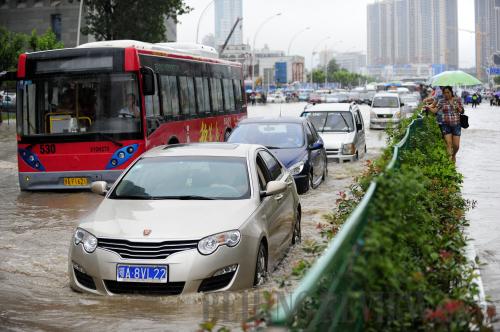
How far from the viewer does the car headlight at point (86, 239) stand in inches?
321

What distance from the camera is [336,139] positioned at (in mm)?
24031

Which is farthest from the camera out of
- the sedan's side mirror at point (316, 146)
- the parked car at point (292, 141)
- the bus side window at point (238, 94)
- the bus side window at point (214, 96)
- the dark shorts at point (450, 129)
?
the bus side window at point (238, 94)

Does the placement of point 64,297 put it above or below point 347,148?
below

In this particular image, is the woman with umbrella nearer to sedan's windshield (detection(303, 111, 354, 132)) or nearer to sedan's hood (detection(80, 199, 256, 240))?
sedan's windshield (detection(303, 111, 354, 132))

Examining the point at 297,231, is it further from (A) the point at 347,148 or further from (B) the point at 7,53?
(B) the point at 7,53

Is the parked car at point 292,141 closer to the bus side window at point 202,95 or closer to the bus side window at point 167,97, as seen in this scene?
the bus side window at point 167,97

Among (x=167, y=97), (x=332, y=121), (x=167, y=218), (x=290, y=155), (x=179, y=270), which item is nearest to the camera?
(x=179, y=270)

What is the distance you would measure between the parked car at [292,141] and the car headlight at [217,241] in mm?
9105

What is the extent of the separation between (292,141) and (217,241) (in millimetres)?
10238

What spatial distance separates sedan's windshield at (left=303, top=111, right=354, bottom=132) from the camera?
976 inches

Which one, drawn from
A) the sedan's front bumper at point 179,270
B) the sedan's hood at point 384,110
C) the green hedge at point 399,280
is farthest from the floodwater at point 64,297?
the sedan's hood at point 384,110

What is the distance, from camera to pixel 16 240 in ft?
41.8

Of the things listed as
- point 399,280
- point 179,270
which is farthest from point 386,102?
point 399,280

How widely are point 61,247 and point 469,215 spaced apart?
18.1 feet
